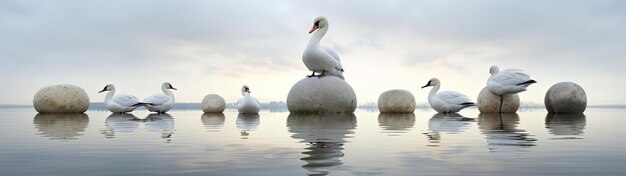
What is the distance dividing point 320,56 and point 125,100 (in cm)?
994

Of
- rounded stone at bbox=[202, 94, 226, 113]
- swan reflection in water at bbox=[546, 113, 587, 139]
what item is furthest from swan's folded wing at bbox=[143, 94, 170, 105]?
swan reflection in water at bbox=[546, 113, 587, 139]

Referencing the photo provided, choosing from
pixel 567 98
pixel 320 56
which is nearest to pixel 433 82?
pixel 567 98

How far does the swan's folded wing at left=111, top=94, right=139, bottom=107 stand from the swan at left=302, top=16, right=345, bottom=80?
28.7 ft

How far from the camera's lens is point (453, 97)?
2200 centimetres

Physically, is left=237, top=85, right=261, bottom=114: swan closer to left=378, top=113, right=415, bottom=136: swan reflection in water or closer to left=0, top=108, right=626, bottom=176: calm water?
left=378, top=113, right=415, bottom=136: swan reflection in water

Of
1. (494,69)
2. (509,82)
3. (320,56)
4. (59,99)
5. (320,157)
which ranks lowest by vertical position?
(320,157)

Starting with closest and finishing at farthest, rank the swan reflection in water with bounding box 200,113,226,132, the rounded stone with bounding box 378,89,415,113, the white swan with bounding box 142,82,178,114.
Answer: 1. the swan reflection in water with bounding box 200,113,226,132
2. the rounded stone with bounding box 378,89,415,113
3. the white swan with bounding box 142,82,178,114

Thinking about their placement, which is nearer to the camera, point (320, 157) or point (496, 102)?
point (320, 157)

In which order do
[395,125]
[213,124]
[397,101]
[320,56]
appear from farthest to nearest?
[397,101]
[320,56]
[213,124]
[395,125]

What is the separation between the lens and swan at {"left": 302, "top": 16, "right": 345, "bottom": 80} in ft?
63.4

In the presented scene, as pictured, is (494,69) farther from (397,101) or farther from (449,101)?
(397,101)

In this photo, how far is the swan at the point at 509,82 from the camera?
21.0m

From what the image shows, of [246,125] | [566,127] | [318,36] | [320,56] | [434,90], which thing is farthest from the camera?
[434,90]

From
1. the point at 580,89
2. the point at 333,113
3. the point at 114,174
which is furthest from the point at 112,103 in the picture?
the point at 580,89
